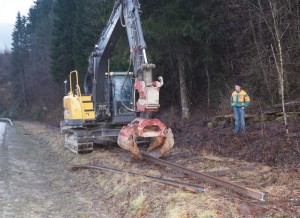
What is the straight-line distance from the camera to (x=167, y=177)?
364 inches

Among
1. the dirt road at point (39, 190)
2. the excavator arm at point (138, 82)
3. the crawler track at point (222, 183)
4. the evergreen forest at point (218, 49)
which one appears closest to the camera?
the crawler track at point (222, 183)

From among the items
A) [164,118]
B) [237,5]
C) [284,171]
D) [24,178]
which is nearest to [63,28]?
[164,118]

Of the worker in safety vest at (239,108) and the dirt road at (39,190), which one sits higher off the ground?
the worker in safety vest at (239,108)

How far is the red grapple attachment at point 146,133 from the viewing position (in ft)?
33.9

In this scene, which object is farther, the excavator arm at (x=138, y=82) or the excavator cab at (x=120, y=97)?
the excavator cab at (x=120, y=97)

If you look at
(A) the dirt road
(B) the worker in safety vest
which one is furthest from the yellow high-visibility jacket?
(A) the dirt road

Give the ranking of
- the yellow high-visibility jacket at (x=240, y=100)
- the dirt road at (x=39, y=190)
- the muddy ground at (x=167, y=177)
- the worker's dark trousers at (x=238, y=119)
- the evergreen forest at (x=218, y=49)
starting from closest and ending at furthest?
the muddy ground at (x=167, y=177)
the dirt road at (x=39, y=190)
the worker's dark trousers at (x=238, y=119)
the yellow high-visibility jacket at (x=240, y=100)
the evergreen forest at (x=218, y=49)

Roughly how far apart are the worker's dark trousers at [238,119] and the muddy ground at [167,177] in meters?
0.35

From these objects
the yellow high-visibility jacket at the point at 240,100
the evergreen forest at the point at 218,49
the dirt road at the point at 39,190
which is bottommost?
the dirt road at the point at 39,190

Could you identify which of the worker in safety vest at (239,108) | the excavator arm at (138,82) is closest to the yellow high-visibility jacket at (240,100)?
the worker in safety vest at (239,108)

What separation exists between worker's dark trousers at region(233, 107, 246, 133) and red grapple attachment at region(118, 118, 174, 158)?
3930 mm

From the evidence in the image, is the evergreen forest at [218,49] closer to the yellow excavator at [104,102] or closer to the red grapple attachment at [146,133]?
the yellow excavator at [104,102]

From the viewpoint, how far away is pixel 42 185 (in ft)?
34.4

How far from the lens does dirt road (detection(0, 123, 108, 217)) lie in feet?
26.2
